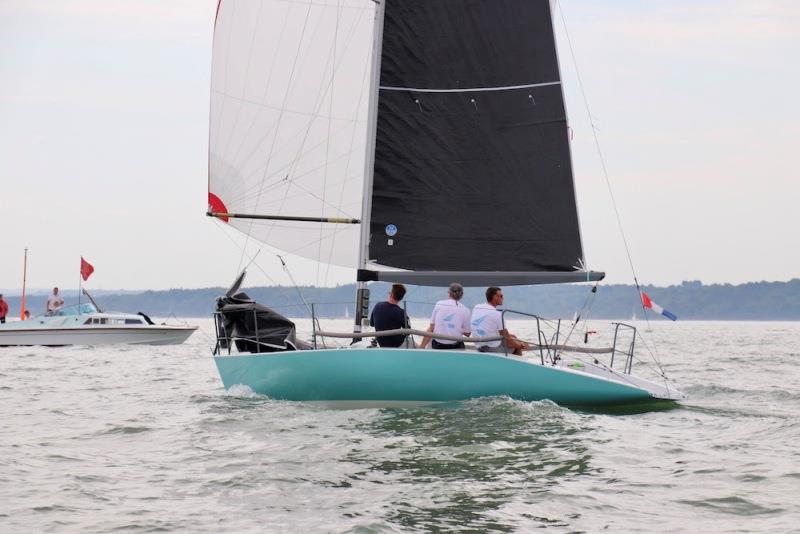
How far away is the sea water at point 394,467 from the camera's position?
759cm

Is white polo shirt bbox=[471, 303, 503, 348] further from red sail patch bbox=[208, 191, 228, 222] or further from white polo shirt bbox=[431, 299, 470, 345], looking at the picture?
red sail patch bbox=[208, 191, 228, 222]

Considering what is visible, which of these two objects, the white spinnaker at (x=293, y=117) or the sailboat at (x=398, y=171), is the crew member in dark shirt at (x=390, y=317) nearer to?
the sailboat at (x=398, y=171)

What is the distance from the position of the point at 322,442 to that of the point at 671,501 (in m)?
4.04

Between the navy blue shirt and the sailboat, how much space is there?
0.27m

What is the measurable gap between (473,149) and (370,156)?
5.00 ft

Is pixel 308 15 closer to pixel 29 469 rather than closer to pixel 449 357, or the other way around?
pixel 449 357

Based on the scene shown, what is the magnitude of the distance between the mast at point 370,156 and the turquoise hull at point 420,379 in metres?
1.65

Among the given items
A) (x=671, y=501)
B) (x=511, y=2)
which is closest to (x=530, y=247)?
(x=511, y=2)

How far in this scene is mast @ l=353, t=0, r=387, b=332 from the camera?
14922 mm

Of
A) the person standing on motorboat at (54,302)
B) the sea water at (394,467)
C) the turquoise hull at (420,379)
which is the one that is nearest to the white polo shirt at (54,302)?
the person standing on motorboat at (54,302)

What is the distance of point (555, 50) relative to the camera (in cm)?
1589

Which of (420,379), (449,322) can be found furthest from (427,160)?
(420,379)

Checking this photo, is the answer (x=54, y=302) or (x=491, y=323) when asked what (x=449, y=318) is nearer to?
(x=491, y=323)

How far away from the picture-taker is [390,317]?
44.3 feet
